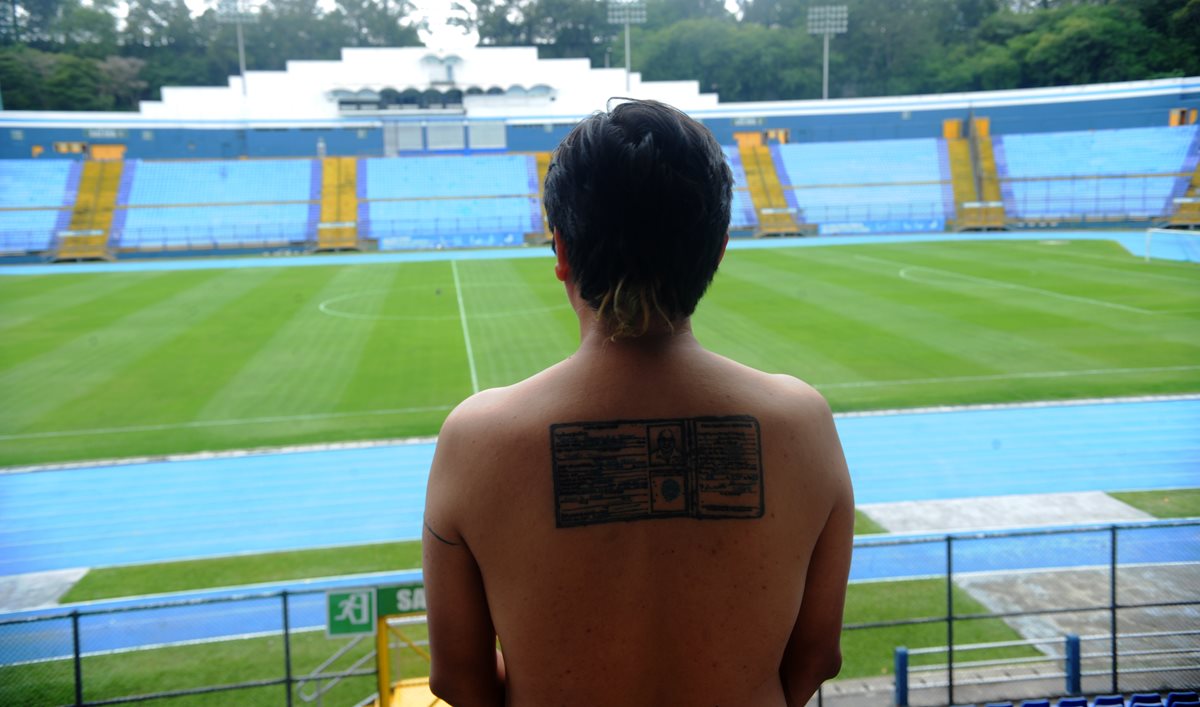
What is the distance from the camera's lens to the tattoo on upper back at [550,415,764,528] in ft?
4.93

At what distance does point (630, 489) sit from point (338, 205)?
46.2 m

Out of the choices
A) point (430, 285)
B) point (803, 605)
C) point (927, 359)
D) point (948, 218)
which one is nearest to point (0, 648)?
point (803, 605)

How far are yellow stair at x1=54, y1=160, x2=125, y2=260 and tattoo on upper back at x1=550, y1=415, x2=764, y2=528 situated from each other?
43.1 metres

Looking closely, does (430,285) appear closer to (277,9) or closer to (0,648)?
(0,648)

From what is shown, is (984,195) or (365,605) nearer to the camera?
(365,605)

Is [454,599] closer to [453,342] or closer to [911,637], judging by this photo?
[911,637]

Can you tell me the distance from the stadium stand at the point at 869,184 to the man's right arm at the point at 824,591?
44.0 metres

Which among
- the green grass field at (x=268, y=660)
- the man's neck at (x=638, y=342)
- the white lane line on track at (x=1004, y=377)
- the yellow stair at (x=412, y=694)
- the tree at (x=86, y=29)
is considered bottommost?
the green grass field at (x=268, y=660)

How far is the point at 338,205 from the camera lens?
45.5 metres

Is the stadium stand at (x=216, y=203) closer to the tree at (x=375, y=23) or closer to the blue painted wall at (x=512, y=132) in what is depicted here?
the blue painted wall at (x=512, y=132)

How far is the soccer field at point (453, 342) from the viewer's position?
15711 mm

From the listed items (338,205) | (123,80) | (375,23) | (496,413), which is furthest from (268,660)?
(375,23)

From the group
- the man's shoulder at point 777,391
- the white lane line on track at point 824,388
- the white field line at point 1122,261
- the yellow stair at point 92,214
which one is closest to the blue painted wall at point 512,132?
the yellow stair at point 92,214

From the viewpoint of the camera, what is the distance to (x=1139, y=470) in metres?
12.4
